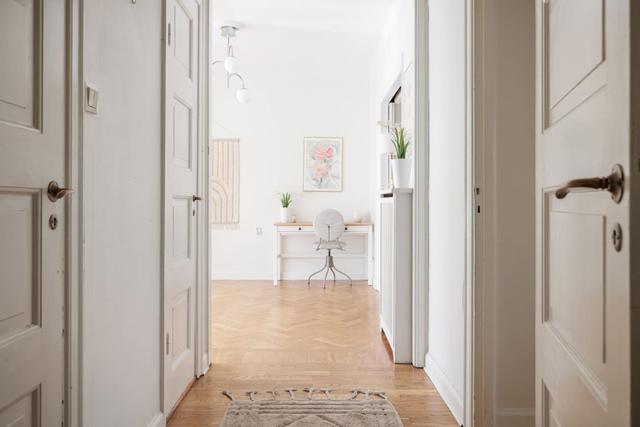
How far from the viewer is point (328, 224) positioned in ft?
18.2

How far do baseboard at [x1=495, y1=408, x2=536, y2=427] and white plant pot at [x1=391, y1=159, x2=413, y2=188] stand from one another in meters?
1.58

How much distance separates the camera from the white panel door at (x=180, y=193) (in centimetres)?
205

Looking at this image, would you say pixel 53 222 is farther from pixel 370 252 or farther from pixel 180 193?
pixel 370 252

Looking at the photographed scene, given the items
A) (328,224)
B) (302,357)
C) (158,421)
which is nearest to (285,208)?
(328,224)

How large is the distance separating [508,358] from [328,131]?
4804mm

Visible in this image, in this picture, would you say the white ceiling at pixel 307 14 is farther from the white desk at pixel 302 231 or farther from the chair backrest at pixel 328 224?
the white desk at pixel 302 231

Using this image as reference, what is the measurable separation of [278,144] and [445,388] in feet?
14.9

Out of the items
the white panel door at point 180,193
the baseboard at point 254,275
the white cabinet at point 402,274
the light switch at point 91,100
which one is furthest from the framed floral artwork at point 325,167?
the light switch at point 91,100

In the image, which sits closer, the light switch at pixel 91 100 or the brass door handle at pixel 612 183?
the brass door handle at pixel 612 183

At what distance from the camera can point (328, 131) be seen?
6301 millimetres

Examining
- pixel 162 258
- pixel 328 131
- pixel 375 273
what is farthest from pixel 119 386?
pixel 328 131

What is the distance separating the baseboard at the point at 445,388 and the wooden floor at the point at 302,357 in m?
0.04

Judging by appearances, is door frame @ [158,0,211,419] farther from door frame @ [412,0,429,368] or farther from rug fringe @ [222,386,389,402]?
door frame @ [412,0,429,368]

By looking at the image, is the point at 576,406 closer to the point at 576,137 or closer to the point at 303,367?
the point at 576,137
